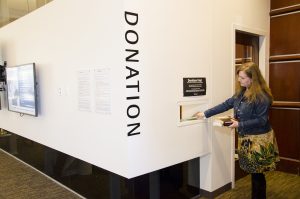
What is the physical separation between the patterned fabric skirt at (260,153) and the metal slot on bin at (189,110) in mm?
547

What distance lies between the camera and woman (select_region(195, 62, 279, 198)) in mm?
2375

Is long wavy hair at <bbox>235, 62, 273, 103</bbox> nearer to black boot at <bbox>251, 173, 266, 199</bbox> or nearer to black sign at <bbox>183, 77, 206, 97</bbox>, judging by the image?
black sign at <bbox>183, 77, 206, 97</bbox>

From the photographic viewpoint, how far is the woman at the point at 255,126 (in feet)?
7.79

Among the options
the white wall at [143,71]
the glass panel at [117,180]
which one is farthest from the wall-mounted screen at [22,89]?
the glass panel at [117,180]

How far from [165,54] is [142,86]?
1.34 feet

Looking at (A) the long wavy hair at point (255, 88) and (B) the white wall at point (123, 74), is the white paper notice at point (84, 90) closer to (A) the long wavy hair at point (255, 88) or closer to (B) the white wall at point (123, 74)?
(B) the white wall at point (123, 74)

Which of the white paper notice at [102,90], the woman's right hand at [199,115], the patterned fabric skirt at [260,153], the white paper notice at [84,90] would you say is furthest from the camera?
the woman's right hand at [199,115]

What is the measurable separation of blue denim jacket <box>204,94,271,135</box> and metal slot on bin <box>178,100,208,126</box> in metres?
0.37

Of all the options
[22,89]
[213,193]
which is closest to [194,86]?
[213,193]

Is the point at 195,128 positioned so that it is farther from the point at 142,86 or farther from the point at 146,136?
the point at 142,86

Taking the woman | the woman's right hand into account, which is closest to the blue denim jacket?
the woman

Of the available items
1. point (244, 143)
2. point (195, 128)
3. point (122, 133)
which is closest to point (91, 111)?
point (122, 133)

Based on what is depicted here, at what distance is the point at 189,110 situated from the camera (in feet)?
8.91

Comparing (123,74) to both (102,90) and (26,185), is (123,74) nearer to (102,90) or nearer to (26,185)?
(102,90)
